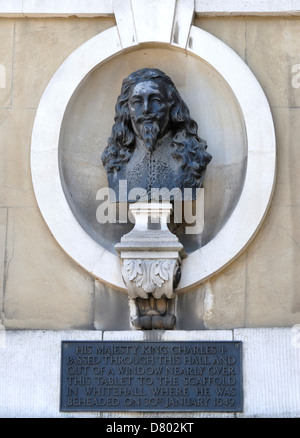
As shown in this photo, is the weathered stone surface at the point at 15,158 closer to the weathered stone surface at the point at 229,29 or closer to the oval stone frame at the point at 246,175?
the oval stone frame at the point at 246,175

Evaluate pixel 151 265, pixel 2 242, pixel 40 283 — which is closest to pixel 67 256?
pixel 40 283

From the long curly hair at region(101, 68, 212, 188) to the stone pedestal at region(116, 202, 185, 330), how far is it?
590mm

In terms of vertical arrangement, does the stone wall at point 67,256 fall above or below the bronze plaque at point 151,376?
above

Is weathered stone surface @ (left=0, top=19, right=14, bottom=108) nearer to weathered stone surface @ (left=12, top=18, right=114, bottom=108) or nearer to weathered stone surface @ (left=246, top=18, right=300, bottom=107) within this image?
weathered stone surface @ (left=12, top=18, right=114, bottom=108)

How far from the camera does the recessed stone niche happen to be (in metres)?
12.5

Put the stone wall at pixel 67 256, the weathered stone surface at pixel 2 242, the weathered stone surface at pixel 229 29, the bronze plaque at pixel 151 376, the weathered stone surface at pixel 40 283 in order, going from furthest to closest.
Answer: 1. the weathered stone surface at pixel 229 29
2. the weathered stone surface at pixel 2 242
3. the weathered stone surface at pixel 40 283
4. the stone wall at pixel 67 256
5. the bronze plaque at pixel 151 376

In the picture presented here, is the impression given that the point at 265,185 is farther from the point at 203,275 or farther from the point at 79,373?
the point at 79,373

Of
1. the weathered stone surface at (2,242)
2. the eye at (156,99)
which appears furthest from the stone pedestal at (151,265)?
the weathered stone surface at (2,242)

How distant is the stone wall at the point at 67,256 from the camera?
12102mm

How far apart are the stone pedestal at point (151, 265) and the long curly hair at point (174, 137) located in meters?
0.59

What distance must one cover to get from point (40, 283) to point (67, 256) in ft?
1.06

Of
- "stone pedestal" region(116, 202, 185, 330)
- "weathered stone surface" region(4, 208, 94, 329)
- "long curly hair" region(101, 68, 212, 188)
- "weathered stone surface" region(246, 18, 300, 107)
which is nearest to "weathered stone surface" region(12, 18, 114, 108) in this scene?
"long curly hair" region(101, 68, 212, 188)

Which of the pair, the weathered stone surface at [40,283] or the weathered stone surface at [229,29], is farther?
the weathered stone surface at [229,29]

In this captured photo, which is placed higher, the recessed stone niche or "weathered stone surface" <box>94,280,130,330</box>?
the recessed stone niche
